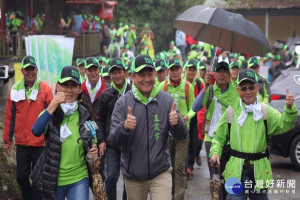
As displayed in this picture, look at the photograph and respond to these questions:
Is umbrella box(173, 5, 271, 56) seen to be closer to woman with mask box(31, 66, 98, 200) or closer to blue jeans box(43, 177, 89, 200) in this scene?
woman with mask box(31, 66, 98, 200)

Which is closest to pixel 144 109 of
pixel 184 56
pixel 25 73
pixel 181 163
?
pixel 25 73

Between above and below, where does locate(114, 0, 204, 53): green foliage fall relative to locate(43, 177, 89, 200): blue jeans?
below

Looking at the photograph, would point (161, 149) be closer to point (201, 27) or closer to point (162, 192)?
point (162, 192)

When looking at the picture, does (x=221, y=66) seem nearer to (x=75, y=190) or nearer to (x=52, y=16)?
(x=75, y=190)

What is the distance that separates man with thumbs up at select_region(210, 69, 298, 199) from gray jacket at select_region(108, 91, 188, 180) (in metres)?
0.54

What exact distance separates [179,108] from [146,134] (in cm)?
333

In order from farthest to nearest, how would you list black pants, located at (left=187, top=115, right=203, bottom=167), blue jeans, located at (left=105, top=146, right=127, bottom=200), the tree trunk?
1. the tree trunk
2. black pants, located at (left=187, top=115, right=203, bottom=167)
3. blue jeans, located at (left=105, top=146, right=127, bottom=200)

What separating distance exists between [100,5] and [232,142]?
31.1m

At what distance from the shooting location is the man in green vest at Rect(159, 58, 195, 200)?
891 centimetres

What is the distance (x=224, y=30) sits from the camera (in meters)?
8.89

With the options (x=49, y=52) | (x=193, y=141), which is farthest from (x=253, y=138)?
(x=49, y=52)

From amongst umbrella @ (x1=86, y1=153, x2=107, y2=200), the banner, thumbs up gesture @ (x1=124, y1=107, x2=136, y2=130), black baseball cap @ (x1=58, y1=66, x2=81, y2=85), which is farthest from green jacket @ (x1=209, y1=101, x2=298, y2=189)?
the banner

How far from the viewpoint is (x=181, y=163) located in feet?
29.6

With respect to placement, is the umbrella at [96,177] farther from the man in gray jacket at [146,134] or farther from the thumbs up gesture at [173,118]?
the thumbs up gesture at [173,118]
